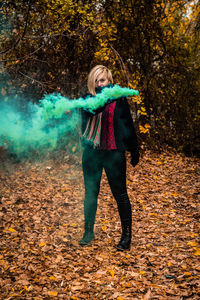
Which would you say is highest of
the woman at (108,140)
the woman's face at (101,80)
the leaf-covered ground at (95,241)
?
the woman's face at (101,80)

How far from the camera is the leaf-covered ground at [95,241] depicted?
2619 mm

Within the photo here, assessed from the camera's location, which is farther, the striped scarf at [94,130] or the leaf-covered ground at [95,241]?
the striped scarf at [94,130]

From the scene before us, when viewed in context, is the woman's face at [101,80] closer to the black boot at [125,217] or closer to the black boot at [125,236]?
the black boot at [125,217]

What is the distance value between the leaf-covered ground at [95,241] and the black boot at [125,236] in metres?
0.09

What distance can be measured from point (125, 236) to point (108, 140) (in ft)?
3.98

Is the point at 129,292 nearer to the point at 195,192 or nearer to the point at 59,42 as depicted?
the point at 195,192

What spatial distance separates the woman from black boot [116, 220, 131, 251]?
1 centimetres

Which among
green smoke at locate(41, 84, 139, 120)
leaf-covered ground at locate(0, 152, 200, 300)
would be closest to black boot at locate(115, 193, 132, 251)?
leaf-covered ground at locate(0, 152, 200, 300)

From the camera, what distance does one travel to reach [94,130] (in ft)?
9.47

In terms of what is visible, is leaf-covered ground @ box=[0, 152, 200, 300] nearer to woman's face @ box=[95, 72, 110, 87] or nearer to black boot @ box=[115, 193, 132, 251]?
black boot @ box=[115, 193, 132, 251]

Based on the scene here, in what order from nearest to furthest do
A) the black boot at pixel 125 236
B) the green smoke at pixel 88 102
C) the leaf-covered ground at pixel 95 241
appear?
the leaf-covered ground at pixel 95 241
the green smoke at pixel 88 102
the black boot at pixel 125 236

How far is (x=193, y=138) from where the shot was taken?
26.4 feet

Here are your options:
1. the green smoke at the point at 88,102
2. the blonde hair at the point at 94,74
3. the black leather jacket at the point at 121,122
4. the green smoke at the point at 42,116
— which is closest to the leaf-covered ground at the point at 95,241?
the green smoke at the point at 42,116

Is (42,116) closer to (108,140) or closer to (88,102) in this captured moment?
(88,102)
